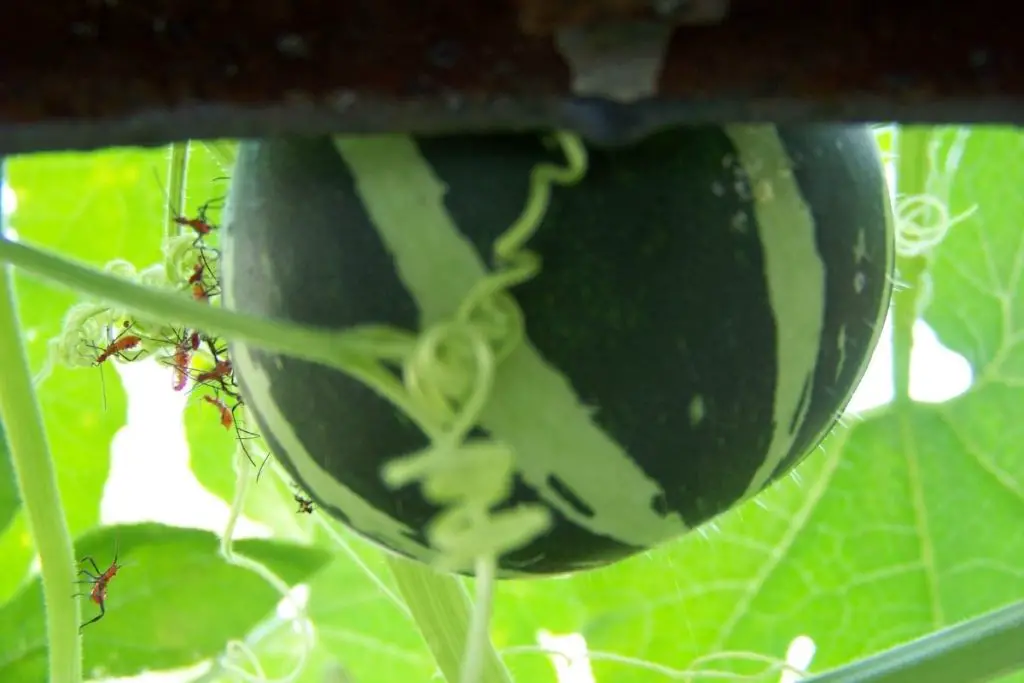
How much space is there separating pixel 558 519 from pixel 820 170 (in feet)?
0.61

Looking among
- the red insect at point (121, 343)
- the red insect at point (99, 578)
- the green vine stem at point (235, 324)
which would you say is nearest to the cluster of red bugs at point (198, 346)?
the red insect at point (121, 343)

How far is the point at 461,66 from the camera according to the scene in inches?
13.0

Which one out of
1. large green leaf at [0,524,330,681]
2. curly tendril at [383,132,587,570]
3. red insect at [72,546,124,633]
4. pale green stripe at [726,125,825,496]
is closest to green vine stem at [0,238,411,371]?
curly tendril at [383,132,587,570]

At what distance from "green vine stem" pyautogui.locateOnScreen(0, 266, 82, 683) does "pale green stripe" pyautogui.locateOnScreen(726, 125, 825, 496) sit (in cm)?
43

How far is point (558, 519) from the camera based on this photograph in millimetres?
489

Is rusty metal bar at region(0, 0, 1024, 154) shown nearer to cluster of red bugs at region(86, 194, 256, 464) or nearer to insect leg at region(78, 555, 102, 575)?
Result: cluster of red bugs at region(86, 194, 256, 464)

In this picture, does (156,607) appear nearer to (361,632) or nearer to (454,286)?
(361,632)

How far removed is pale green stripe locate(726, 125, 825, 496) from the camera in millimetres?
461

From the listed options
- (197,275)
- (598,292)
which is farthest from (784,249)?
(197,275)

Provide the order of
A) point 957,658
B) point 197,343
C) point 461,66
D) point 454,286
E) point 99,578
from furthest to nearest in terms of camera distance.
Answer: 1. point 99,578
2. point 197,343
3. point 957,658
4. point 454,286
5. point 461,66

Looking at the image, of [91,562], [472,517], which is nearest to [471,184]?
[472,517]

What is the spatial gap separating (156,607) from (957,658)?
677mm

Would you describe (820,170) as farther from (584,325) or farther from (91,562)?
(91,562)

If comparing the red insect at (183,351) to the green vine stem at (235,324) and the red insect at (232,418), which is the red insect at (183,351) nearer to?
the red insect at (232,418)
